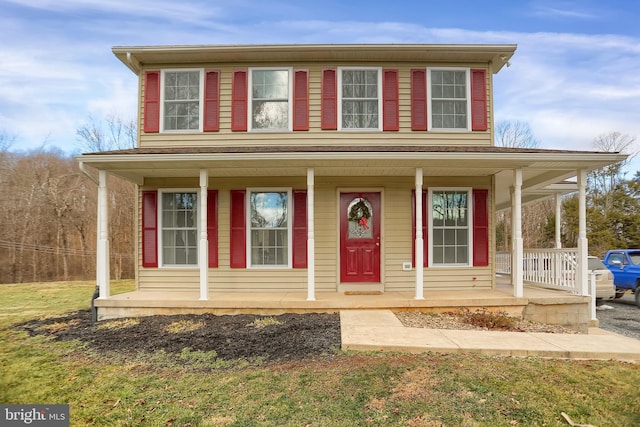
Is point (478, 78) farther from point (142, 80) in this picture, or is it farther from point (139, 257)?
point (139, 257)

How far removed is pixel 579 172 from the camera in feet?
21.1

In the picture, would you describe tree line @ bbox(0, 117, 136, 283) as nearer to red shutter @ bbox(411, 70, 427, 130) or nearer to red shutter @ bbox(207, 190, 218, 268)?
red shutter @ bbox(207, 190, 218, 268)

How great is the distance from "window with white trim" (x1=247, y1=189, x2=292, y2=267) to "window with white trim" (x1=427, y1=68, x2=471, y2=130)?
3777 millimetres

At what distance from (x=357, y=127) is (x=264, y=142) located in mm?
2098

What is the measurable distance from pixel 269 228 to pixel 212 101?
3.13m

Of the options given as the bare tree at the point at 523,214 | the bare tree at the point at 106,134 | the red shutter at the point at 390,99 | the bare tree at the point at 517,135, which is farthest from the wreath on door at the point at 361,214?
the bare tree at the point at 517,135

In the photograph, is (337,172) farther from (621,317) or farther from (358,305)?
(621,317)

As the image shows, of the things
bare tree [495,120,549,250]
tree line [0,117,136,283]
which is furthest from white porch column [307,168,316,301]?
bare tree [495,120,549,250]

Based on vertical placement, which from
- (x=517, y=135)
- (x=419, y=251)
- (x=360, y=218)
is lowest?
(x=419, y=251)

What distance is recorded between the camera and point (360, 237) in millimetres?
7402

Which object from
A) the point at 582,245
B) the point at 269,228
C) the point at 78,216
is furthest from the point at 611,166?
the point at 78,216

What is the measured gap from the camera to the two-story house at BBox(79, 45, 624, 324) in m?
7.27

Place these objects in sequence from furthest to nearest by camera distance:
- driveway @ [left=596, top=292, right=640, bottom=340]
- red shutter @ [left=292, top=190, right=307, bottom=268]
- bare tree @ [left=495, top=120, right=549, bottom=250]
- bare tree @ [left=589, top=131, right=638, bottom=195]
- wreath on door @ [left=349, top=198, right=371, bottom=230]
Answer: bare tree @ [left=589, top=131, right=638, bottom=195], bare tree @ [left=495, top=120, right=549, bottom=250], wreath on door @ [left=349, top=198, right=371, bottom=230], red shutter @ [left=292, top=190, right=307, bottom=268], driveway @ [left=596, top=292, right=640, bottom=340]

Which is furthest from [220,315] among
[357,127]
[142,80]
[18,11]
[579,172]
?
[18,11]
